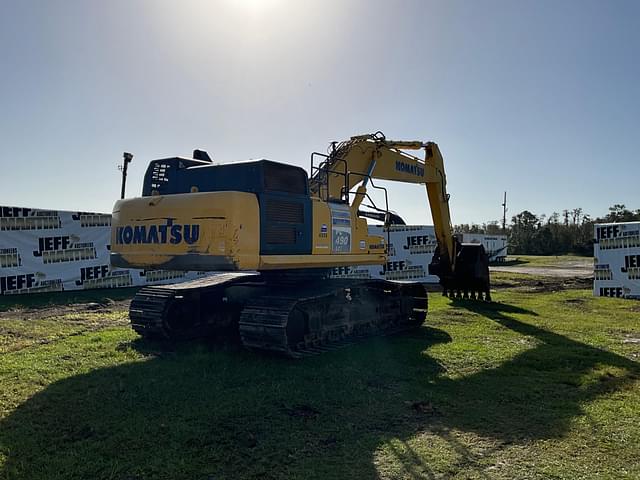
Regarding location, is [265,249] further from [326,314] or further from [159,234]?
[326,314]

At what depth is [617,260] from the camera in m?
17.2

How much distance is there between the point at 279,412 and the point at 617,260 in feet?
51.5

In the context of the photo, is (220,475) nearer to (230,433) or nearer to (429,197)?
(230,433)

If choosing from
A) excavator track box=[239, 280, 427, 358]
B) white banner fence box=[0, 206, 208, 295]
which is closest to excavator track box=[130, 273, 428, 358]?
excavator track box=[239, 280, 427, 358]

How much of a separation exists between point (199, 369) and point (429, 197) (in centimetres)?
794

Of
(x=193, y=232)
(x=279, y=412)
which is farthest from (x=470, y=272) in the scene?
(x=279, y=412)

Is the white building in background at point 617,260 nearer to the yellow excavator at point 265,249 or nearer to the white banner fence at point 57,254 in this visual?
the yellow excavator at point 265,249

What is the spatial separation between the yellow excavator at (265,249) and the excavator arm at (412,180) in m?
0.04

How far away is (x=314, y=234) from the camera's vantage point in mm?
7809

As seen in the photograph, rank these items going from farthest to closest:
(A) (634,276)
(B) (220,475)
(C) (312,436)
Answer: (A) (634,276)
(C) (312,436)
(B) (220,475)

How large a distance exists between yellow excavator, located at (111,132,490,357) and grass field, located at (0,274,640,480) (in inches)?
22.1

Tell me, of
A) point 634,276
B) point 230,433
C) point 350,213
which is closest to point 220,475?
point 230,433

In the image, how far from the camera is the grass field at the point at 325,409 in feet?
13.5

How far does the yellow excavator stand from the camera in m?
6.76
